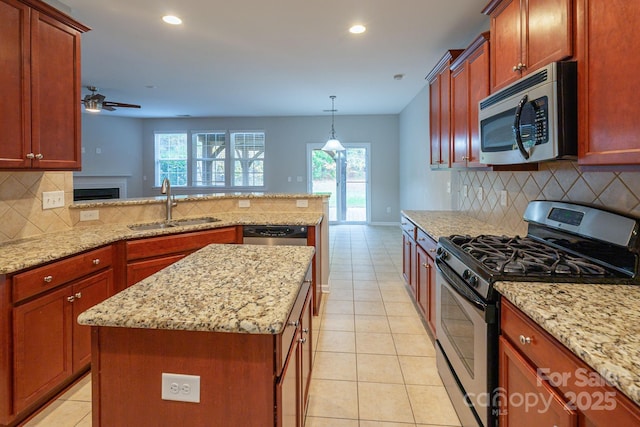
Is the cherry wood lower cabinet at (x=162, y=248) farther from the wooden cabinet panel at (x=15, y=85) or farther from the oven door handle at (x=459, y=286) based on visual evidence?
the oven door handle at (x=459, y=286)

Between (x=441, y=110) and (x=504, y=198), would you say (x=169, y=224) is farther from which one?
(x=504, y=198)

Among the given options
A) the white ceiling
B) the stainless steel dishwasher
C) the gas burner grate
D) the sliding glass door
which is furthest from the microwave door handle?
the sliding glass door

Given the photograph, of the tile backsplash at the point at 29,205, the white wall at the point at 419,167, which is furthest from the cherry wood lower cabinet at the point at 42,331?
the white wall at the point at 419,167

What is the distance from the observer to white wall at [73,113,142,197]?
7406 mm

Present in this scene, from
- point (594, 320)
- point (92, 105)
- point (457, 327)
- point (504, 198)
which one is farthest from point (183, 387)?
point (92, 105)

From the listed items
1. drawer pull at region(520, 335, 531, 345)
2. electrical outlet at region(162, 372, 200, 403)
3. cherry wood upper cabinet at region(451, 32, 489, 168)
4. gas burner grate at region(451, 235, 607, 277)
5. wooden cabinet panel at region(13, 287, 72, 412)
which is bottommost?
wooden cabinet panel at region(13, 287, 72, 412)

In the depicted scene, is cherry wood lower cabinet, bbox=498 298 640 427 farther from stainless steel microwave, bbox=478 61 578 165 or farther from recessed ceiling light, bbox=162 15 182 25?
recessed ceiling light, bbox=162 15 182 25

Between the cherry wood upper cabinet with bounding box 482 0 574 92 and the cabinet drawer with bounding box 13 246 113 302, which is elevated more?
the cherry wood upper cabinet with bounding box 482 0 574 92

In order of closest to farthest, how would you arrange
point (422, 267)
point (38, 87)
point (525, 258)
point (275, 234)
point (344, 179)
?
1. point (525, 258)
2. point (38, 87)
3. point (422, 267)
4. point (275, 234)
5. point (344, 179)

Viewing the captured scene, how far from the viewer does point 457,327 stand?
1.71 metres

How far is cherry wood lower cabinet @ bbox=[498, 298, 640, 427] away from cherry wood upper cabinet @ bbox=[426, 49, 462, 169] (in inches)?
80.4

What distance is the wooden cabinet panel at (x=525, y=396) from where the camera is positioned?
934 millimetres

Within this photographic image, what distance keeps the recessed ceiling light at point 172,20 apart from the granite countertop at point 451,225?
9.25 feet

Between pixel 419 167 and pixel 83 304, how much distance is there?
5.30 metres
